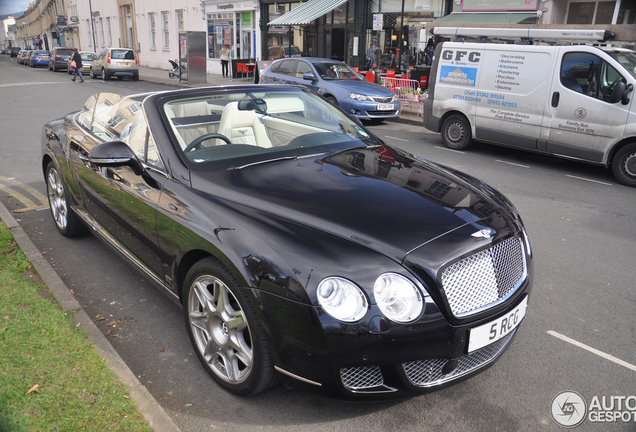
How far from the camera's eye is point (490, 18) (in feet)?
55.5

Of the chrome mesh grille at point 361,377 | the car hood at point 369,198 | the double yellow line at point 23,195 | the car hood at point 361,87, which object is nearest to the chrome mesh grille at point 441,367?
the chrome mesh grille at point 361,377

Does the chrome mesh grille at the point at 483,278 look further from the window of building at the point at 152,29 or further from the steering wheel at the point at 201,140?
the window of building at the point at 152,29

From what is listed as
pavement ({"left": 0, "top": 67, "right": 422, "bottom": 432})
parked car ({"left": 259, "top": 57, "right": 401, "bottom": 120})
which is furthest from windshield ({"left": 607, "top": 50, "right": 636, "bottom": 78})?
pavement ({"left": 0, "top": 67, "right": 422, "bottom": 432})

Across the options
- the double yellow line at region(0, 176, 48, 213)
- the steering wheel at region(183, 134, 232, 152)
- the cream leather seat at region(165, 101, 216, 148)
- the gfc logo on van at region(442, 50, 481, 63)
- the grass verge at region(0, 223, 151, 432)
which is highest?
the gfc logo on van at region(442, 50, 481, 63)

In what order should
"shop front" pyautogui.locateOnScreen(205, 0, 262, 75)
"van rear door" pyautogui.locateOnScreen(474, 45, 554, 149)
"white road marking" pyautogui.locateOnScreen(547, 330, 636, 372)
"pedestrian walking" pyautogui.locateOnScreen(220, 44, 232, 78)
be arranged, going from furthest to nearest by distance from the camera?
1. "shop front" pyautogui.locateOnScreen(205, 0, 262, 75)
2. "pedestrian walking" pyautogui.locateOnScreen(220, 44, 232, 78)
3. "van rear door" pyautogui.locateOnScreen(474, 45, 554, 149)
4. "white road marking" pyautogui.locateOnScreen(547, 330, 636, 372)

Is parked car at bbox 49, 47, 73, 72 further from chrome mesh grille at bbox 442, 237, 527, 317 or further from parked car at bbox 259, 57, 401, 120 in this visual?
chrome mesh grille at bbox 442, 237, 527, 317

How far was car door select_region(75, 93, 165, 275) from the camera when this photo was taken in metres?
3.33

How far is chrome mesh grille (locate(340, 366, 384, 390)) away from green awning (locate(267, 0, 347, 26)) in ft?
68.9

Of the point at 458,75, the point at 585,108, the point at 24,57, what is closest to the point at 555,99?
the point at 585,108

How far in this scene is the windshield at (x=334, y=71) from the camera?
46.4ft

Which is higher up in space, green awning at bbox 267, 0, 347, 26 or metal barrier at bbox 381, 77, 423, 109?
green awning at bbox 267, 0, 347, 26

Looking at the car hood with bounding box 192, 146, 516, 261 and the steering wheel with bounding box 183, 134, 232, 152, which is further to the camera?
the steering wheel with bounding box 183, 134, 232, 152

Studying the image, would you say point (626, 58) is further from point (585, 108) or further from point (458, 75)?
point (458, 75)

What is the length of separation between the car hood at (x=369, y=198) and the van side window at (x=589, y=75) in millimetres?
5781
